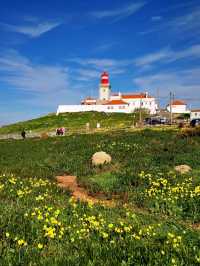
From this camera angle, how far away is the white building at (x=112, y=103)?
13612 cm

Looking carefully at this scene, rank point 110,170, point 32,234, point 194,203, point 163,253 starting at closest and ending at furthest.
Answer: point 163,253 → point 32,234 → point 194,203 → point 110,170

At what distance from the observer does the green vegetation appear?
20.3 ft

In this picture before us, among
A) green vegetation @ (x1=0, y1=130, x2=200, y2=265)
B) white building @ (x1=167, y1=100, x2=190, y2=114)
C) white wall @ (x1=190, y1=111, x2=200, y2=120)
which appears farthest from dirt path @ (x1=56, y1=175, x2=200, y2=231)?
white building @ (x1=167, y1=100, x2=190, y2=114)

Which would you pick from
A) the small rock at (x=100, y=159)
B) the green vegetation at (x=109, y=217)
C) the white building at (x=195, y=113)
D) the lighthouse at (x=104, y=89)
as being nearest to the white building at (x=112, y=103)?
the lighthouse at (x=104, y=89)

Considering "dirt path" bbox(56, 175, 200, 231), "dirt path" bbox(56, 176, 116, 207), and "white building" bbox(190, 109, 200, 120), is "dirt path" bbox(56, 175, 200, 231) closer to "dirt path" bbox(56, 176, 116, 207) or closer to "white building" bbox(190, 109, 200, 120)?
"dirt path" bbox(56, 176, 116, 207)

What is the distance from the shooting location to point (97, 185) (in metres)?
16.9

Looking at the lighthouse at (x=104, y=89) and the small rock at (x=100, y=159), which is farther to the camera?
the lighthouse at (x=104, y=89)

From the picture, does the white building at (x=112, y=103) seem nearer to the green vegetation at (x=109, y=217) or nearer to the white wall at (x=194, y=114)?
the white wall at (x=194, y=114)

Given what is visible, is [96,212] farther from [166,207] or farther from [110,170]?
[110,170]

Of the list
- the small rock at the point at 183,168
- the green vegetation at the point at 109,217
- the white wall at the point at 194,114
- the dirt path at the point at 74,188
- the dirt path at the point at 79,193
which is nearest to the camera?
the green vegetation at the point at 109,217

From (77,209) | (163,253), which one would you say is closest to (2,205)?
(77,209)

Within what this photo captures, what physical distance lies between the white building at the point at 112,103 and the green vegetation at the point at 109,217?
106 m

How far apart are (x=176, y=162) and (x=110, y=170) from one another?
12.7ft

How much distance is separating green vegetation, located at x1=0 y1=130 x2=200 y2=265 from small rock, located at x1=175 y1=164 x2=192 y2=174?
0.26 m
